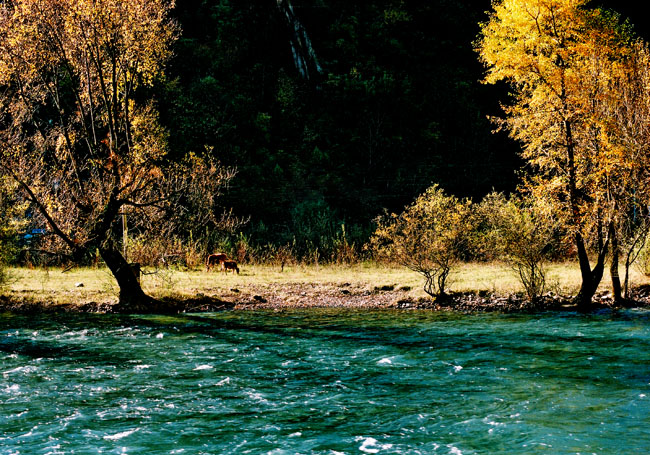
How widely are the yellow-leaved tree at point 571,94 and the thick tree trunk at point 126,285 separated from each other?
12.4 metres

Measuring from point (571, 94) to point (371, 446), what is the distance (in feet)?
44.8

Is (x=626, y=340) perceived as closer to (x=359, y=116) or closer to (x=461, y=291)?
(x=461, y=291)

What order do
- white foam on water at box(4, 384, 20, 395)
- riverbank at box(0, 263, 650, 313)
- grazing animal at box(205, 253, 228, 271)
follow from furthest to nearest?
grazing animal at box(205, 253, 228, 271)
riverbank at box(0, 263, 650, 313)
white foam on water at box(4, 384, 20, 395)

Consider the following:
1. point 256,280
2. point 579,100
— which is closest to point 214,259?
point 256,280

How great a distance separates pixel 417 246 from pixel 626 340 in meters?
7.05

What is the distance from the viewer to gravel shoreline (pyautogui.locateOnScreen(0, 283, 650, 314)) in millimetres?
19562

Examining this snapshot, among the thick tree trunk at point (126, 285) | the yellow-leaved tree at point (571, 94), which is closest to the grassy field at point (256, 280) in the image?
the thick tree trunk at point (126, 285)

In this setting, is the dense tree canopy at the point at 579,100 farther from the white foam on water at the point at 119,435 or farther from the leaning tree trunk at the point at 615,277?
the white foam on water at the point at 119,435

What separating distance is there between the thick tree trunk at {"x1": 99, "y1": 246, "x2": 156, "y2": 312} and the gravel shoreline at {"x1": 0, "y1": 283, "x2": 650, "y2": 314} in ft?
0.44

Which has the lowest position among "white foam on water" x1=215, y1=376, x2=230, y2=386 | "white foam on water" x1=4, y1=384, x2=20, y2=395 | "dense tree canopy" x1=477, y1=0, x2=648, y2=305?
"white foam on water" x1=4, y1=384, x2=20, y2=395

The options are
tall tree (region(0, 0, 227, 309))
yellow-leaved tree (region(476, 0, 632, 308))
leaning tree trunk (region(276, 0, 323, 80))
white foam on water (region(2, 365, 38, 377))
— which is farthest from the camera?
leaning tree trunk (region(276, 0, 323, 80))

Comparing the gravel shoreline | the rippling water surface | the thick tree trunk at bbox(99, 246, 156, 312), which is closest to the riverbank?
the gravel shoreline

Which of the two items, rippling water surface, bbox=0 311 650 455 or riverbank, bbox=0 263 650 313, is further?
riverbank, bbox=0 263 650 313

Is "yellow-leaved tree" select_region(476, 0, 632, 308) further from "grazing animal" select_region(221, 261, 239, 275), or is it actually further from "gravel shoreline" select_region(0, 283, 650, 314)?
"grazing animal" select_region(221, 261, 239, 275)
